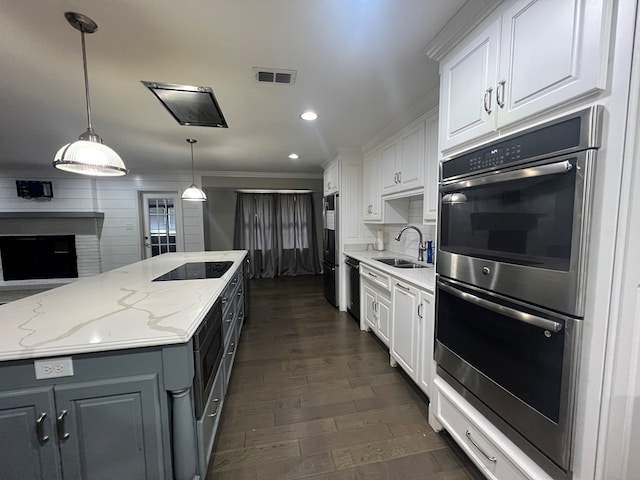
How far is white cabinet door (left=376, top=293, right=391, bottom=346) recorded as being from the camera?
2591 millimetres

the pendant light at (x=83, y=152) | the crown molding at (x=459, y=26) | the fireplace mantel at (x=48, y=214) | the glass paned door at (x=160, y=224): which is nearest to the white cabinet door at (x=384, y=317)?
the crown molding at (x=459, y=26)

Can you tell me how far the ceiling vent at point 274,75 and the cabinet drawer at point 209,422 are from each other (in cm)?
199

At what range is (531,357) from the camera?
42.0 inches

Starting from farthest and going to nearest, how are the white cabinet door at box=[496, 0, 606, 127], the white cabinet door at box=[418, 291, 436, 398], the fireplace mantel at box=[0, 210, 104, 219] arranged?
1. the fireplace mantel at box=[0, 210, 104, 219]
2. the white cabinet door at box=[418, 291, 436, 398]
3. the white cabinet door at box=[496, 0, 606, 127]

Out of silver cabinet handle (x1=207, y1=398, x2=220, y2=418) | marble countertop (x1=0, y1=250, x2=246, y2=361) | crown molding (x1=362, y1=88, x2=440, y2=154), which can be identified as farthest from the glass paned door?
silver cabinet handle (x1=207, y1=398, x2=220, y2=418)

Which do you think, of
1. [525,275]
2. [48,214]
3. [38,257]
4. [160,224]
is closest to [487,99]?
[525,275]

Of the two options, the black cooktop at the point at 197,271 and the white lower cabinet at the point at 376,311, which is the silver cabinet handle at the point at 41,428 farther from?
the white lower cabinet at the point at 376,311

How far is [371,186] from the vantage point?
11.7 ft

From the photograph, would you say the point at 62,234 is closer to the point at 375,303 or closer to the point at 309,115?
the point at 309,115

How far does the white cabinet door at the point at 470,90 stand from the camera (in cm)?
124

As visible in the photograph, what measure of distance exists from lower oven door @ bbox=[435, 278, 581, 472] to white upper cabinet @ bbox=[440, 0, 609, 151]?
2.56 ft

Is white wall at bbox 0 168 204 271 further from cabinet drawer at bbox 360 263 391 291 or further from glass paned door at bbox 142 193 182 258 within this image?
cabinet drawer at bbox 360 263 391 291

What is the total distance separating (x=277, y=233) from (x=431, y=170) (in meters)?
4.76

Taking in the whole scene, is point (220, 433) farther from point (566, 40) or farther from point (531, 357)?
point (566, 40)
